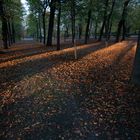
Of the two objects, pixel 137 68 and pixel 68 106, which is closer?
pixel 68 106

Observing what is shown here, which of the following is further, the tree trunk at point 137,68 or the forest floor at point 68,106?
the tree trunk at point 137,68

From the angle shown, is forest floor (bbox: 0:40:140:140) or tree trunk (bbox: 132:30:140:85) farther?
tree trunk (bbox: 132:30:140:85)

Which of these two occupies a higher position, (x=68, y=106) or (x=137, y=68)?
(x=137, y=68)

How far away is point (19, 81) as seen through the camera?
28.5 ft

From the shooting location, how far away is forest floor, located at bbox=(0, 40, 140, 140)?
4.97m

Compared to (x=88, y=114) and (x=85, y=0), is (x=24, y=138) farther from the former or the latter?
(x=85, y=0)

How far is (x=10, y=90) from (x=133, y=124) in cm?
471

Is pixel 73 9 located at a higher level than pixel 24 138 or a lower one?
higher

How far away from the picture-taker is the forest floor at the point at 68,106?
4973 mm

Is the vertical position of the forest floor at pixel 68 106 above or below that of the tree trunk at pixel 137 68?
below

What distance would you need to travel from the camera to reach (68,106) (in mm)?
6324

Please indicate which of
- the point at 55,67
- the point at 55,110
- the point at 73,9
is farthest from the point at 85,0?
the point at 55,110

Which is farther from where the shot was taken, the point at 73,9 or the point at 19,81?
the point at 73,9

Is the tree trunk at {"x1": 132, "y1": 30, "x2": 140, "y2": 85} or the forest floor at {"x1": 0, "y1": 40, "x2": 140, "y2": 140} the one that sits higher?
the tree trunk at {"x1": 132, "y1": 30, "x2": 140, "y2": 85}
